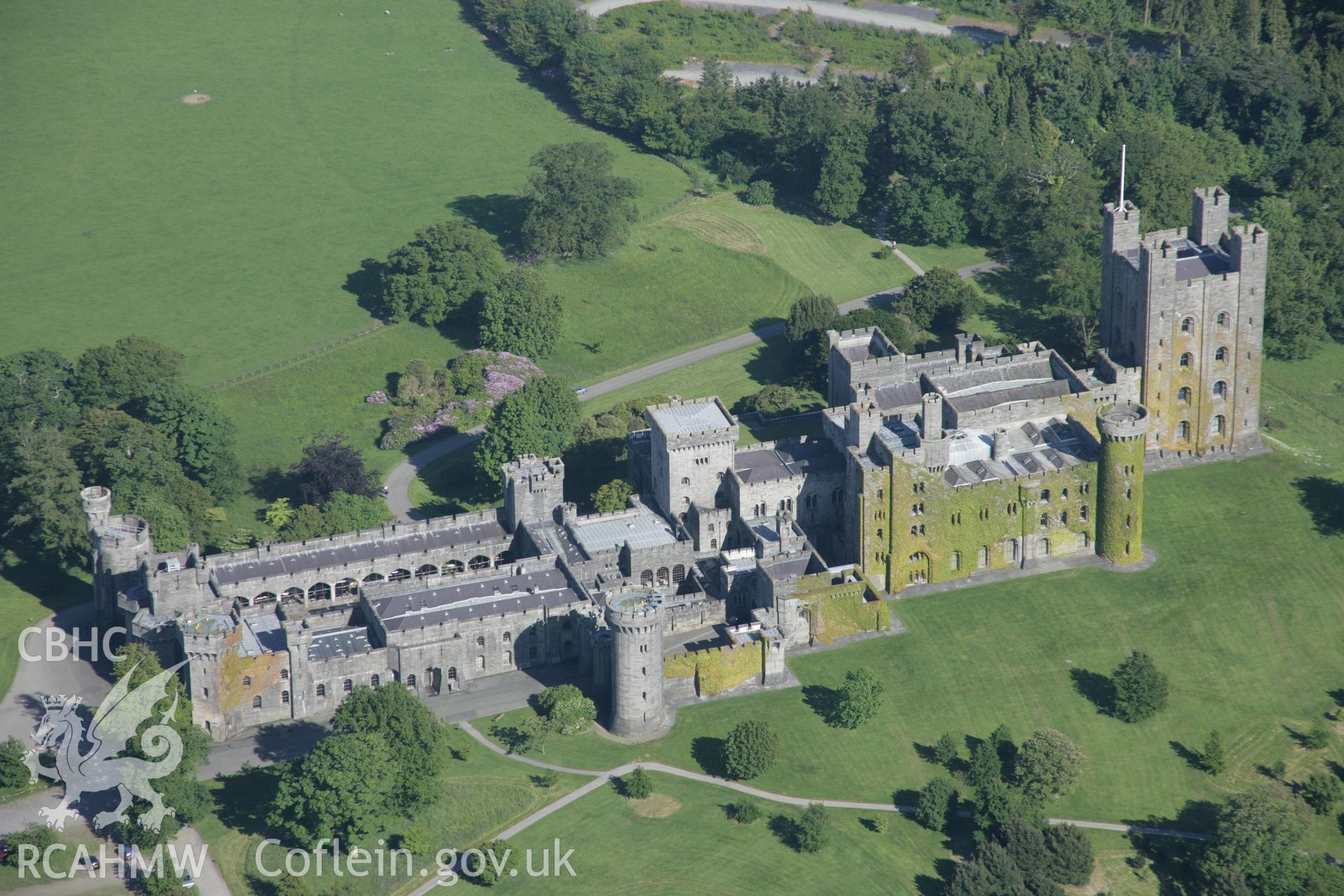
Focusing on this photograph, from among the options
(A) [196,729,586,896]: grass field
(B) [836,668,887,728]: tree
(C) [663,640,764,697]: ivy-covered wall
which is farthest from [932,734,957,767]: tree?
(A) [196,729,586,896]: grass field

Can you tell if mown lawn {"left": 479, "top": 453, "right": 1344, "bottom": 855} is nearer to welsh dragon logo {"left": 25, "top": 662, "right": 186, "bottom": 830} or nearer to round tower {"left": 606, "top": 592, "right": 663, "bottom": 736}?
round tower {"left": 606, "top": 592, "right": 663, "bottom": 736}

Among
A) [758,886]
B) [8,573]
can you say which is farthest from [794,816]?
[8,573]

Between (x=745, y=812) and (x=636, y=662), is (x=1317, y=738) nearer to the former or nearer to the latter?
(x=745, y=812)

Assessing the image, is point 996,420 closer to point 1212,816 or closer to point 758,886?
point 1212,816

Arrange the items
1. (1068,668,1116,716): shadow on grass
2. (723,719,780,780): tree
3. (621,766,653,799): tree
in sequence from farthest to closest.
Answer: (1068,668,1116,716): shadow on grass
(723,719,780,780): tree
(621,766,653,799): tree

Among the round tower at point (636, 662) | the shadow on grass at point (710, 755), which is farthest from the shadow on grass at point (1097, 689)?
the round tower at point (636, 662)

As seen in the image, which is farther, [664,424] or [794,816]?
[664,424]

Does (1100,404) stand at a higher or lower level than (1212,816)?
higher
